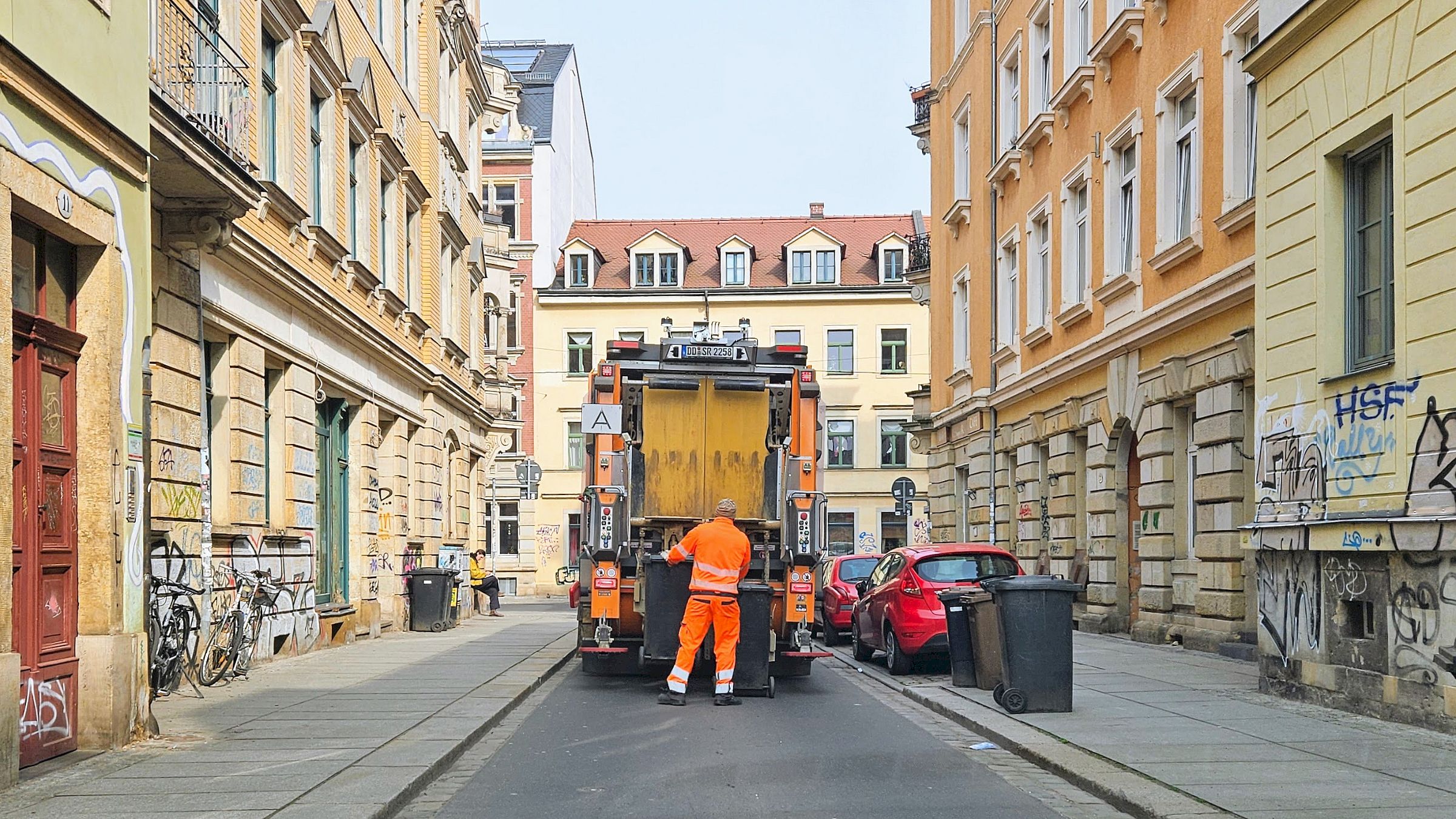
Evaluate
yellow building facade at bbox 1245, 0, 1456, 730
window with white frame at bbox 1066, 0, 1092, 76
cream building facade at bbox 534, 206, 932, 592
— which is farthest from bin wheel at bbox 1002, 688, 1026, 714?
cream building facade at bbox 534, 206, 932, 592

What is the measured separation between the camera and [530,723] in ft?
40.4

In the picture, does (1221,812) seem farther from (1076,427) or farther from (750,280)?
(750,280)

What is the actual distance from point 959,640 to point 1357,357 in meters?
4.49

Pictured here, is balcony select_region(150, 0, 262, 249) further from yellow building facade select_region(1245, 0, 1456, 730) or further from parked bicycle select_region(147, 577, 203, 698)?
yellow building facade select_region(1245, 0, 1456, 730)

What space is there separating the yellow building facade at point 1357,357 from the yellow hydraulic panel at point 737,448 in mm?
4791

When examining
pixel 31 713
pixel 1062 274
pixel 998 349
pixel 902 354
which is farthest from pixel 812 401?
pixel 902 354

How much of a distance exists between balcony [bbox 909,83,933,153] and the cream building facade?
12434mm

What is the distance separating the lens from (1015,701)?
39.6 ft

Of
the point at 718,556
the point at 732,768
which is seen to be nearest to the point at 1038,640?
the point at 718,556

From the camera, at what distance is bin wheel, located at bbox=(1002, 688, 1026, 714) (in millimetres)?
12008

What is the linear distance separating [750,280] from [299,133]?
37289mm

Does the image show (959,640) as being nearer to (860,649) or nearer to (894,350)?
(860,649)

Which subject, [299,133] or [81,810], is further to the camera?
[299,133]

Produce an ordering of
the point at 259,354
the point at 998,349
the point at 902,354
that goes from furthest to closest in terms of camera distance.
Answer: the point at 902,354 → the point at 998,349 → the point at 259,354
